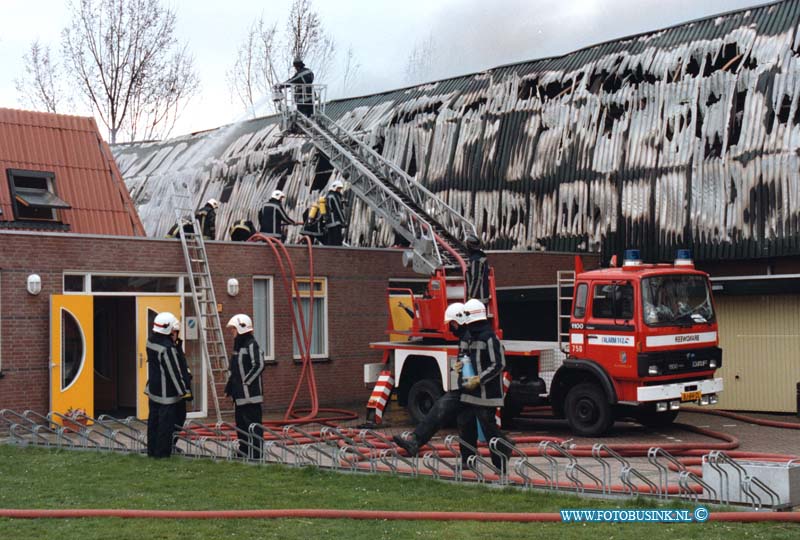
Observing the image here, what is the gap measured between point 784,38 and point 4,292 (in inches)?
627

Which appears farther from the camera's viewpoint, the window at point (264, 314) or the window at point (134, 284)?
the window at point (264, 314)

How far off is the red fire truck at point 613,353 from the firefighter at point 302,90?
298 inches

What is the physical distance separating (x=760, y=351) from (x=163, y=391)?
1159 cm

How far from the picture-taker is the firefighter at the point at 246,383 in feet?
40.3

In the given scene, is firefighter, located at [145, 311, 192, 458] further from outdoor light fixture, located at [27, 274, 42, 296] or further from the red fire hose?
outdoor light fixture, located at [27, 274, 42, 296]

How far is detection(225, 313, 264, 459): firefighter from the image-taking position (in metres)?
12.3

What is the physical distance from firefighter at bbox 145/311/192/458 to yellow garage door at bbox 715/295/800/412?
11.2 metres

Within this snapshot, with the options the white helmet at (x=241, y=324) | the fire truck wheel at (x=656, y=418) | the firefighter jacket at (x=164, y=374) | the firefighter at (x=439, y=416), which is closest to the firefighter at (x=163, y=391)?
the firefighter jacket at (x=164, y=374)

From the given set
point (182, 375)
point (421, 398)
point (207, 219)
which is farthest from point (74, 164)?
point (182, 375)

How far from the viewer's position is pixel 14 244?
639 inches

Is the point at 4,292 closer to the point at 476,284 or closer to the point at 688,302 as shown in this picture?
the point at 476,284

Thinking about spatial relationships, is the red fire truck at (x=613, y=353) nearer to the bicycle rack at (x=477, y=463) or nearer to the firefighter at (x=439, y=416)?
the firefighter at (x=439, y=416)

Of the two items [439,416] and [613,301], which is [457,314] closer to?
[439,416]

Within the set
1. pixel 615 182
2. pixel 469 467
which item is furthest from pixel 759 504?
pixel 615 182
